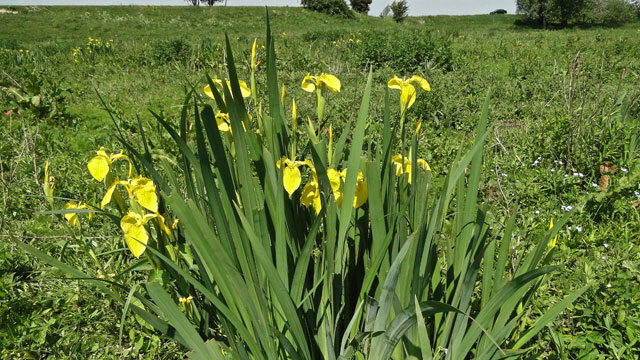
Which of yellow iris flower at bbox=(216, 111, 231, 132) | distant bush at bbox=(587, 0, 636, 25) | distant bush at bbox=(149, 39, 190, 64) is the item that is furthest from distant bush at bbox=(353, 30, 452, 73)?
distant bush at bbox=(587, 0, 636, 25)

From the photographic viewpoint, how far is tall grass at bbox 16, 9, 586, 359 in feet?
2.52

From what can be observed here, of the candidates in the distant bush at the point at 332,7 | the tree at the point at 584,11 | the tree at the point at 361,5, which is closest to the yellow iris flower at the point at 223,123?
the distant bush at the point at 332,7

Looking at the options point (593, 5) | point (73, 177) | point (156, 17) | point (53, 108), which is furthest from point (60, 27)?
point (593, 5)

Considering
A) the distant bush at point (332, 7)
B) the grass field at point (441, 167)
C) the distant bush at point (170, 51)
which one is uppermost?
the distant bush at point (332, 7)

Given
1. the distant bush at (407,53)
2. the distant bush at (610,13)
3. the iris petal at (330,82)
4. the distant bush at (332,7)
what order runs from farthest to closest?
the distant bush at (332,7)
the distant bush at (610,13)
the distant bush at (407,53)
the iris petal at (330,82)

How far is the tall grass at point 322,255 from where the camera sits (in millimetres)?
767

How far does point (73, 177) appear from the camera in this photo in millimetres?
2848

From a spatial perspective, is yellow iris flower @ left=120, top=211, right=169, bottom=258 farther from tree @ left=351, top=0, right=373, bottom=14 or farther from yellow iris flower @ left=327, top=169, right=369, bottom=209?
tree @ left=351, top=0, right=373, bottom=14

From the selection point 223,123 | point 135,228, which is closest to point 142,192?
point 135,228

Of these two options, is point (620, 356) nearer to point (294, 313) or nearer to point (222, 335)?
point (294, 313)

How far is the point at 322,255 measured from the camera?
895 millimetres

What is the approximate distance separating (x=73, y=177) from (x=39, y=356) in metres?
1.75

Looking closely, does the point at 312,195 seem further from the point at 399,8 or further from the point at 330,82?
the point at 399,8

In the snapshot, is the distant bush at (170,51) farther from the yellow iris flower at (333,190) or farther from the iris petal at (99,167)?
the yellow iris flower at (333,190)
